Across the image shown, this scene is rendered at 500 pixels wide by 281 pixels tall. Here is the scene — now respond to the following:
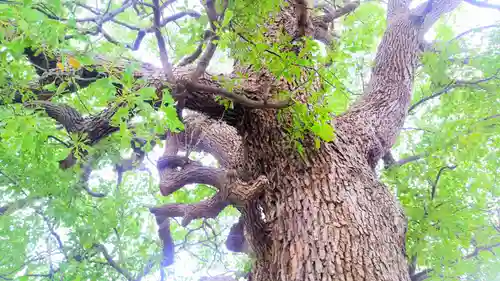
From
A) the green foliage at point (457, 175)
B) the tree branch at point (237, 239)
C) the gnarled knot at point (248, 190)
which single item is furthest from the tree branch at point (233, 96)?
the green foliage at point (457, 175)

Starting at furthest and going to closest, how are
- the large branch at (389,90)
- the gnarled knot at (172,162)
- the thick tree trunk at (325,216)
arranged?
the gnarled knot at (172,162) < the large branch at (389,90) < the thick tree trunk at (325,216)

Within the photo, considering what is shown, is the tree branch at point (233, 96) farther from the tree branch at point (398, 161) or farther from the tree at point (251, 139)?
the tree branch at point (398, 161)

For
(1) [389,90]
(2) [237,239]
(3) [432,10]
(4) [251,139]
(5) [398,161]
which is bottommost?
(2) [237,239]

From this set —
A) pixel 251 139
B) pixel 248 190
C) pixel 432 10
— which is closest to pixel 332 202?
pixel 248 190

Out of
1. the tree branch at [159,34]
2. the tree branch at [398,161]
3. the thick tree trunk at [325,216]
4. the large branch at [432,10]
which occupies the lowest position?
the thick tree trunk at [325,216]

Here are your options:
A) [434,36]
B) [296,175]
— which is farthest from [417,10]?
[296,175]

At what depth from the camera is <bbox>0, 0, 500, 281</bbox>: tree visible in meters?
1.87

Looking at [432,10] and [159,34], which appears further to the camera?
[432,10]

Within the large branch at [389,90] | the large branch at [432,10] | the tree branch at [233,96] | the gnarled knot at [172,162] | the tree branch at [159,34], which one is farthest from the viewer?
the large branch at [432,10]

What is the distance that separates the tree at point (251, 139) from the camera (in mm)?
1871

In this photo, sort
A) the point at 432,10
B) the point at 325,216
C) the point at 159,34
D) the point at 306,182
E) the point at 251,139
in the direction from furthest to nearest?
1. the point at 432,10
2. the point at 251,139
3. the point at 306,182
4. the point at 325,216
5. the point at 159,34

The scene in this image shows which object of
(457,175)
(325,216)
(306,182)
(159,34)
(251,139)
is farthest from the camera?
(457,175)

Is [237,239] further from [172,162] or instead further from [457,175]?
[457,175]

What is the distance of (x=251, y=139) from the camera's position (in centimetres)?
273
